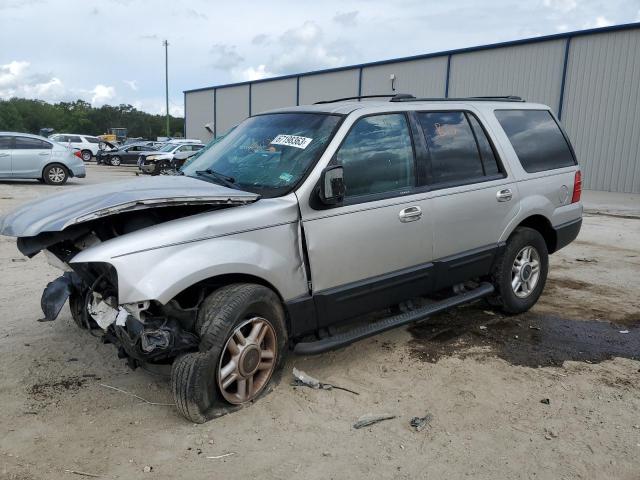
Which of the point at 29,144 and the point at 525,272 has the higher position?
the point at 29,144

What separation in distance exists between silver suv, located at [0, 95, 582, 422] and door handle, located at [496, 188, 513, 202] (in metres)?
0.02

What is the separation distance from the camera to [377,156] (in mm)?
3996

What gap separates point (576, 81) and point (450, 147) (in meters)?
17.4

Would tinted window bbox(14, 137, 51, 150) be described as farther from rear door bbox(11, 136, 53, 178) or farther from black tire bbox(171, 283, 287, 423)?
black tire bbox(171, 283, 287, 423)

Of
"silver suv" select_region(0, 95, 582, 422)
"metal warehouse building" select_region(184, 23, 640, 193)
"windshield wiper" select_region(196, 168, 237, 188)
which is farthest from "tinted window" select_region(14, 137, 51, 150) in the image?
"metal warehouse building" select_region(184, 23, 640, 193)

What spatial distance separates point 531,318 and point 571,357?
0.94 m

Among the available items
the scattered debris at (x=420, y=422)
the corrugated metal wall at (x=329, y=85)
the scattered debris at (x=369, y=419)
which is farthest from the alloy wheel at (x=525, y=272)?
the corrugated metal wall at (x=329, y=85)

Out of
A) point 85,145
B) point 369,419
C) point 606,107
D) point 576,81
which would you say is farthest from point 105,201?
point 85,145

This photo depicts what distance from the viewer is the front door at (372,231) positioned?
3.65m

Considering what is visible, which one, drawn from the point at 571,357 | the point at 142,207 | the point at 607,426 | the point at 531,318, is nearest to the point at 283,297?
the point at 142,207

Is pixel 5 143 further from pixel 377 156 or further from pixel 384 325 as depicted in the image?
pixel 384 325

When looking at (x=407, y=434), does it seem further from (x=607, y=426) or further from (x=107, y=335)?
(x=107, y=335)

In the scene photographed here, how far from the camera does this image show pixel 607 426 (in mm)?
3297

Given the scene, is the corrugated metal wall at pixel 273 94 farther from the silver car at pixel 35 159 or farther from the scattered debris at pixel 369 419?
the scattered debris at pixel 369 419
